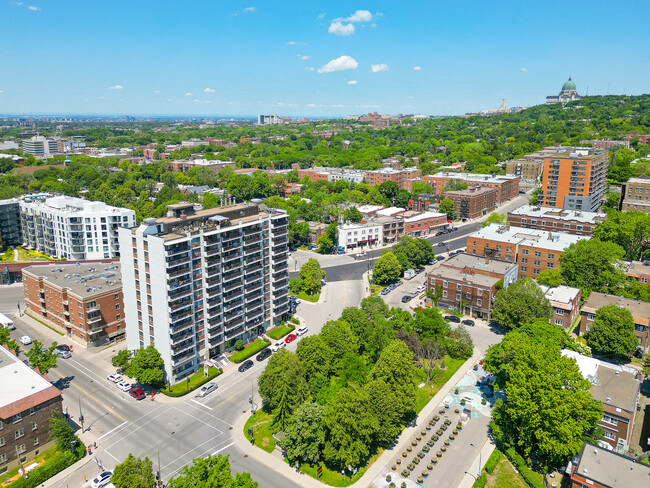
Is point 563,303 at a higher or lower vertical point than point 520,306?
lower

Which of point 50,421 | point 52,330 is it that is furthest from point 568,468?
point 52,330

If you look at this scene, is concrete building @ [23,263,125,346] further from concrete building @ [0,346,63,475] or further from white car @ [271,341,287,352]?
white car @ [271,341,287,352]

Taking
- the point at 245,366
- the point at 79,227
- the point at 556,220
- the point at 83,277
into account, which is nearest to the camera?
the point at 245,366

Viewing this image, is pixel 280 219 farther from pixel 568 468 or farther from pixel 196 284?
pixel 568 468

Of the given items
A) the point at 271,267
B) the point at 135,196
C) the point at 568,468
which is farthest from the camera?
the point at 135,196

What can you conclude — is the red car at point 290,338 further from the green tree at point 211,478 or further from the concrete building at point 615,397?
the concrete building at point 615,397

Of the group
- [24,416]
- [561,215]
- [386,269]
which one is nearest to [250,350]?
[24,416]

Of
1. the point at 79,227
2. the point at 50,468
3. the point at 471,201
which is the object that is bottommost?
the point at 50,468

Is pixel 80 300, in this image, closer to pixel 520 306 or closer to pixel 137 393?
pixel 137 393
